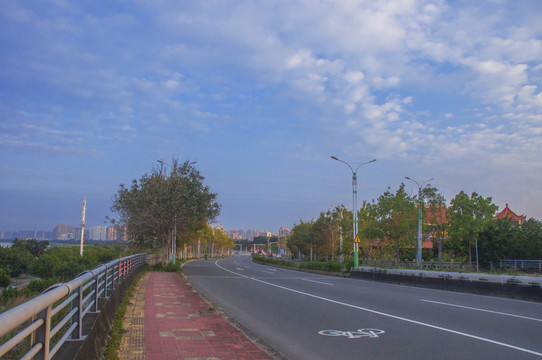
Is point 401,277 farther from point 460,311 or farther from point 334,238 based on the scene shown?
point 334,238

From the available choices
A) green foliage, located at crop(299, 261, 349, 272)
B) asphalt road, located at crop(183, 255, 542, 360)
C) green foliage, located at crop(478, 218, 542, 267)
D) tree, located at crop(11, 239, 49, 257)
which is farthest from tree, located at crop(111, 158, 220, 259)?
tree, located at crop(11, 239, 49, 257)

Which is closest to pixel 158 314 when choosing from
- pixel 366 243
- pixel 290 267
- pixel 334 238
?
pixel 290 267

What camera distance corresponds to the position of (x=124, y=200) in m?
36.0

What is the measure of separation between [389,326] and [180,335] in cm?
486

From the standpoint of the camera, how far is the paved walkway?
7.20 metres

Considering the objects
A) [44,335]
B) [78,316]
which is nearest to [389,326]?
[78,316]

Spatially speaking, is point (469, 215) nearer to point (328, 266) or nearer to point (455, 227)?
point (455, 227)

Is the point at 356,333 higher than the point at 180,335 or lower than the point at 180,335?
lower

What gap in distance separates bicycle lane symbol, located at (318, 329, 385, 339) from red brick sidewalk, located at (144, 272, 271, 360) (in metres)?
1.97

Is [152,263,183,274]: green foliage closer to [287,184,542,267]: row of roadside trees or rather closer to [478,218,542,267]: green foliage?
[287,184,542,267]: row of roadside trees

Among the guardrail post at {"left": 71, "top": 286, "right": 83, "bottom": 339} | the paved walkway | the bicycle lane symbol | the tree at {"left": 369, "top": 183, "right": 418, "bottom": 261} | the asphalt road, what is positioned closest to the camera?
the guardrail post at {"left": 71, "top": 286, "right": 83, "bottom": 339}

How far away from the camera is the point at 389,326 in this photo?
1021 cm

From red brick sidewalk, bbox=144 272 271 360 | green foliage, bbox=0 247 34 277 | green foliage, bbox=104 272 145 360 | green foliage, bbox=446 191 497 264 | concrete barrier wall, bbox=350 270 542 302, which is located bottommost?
green foliage, bbox=0 247 34 277

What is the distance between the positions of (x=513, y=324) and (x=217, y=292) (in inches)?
450
